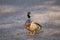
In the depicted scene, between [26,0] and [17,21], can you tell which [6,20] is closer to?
[17,21]

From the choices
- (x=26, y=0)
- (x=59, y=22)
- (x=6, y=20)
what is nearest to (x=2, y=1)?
(x=26, y=0)

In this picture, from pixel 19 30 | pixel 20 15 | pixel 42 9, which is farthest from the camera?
pixel 42 9

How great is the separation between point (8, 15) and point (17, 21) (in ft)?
2.05

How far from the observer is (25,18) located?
523 cm

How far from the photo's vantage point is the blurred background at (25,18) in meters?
4.25

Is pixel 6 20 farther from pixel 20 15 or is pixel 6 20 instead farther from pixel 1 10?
pixel 1 10

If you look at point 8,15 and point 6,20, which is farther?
point 8,15

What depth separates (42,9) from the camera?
603 cm

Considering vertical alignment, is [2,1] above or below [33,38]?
above

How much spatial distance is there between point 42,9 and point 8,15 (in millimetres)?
967

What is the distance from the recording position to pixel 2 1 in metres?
7.15

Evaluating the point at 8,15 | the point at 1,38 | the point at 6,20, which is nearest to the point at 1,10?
the point at 8,15

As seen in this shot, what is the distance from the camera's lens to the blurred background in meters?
4.25

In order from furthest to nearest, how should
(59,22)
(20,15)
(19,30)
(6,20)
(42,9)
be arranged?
(42,9)
(20,15)
(6,20)
(59,22)
(19,30)
